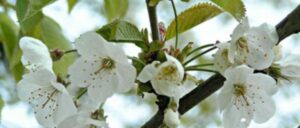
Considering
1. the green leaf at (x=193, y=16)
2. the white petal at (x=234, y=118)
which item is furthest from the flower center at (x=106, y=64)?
the white petal at (x=234, y=118)

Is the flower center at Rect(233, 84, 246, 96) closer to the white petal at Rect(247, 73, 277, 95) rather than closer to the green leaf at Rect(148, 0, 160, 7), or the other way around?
the white petal at Rect(247, 73, 277, 95)

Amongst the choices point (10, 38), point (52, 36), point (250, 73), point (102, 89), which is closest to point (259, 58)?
point (250, 73)

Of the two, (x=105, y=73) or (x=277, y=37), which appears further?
(x=105, y=73)

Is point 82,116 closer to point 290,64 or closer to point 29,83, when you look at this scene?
point 29,83

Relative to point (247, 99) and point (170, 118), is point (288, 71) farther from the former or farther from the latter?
point (170, 118)

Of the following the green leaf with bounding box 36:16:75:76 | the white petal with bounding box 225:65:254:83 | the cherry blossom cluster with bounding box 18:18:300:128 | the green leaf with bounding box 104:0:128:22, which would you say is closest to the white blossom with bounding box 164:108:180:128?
the cherry blossom cluster with bounding box 18:18:300:128

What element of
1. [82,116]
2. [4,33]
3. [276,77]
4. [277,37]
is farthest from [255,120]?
[4,33]
